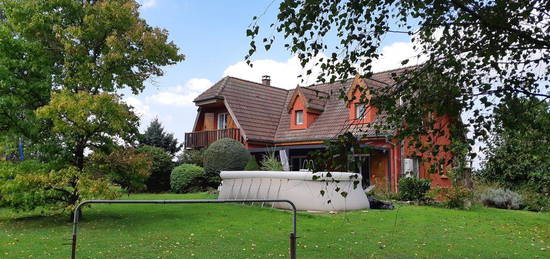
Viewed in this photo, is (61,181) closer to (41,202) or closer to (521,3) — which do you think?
(41,202)

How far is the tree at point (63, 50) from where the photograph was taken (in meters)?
12.8

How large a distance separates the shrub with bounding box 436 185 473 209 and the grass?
1288 millimetres

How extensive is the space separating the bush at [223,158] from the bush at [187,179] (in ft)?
1.55

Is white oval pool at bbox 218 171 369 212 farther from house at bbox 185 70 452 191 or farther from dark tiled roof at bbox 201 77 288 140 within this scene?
dark tiled roof at bbox 201 77 288 140

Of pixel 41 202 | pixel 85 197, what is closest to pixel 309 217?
pixel 85 197

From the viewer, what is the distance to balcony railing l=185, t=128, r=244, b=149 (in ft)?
88.3

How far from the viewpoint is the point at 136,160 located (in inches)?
514

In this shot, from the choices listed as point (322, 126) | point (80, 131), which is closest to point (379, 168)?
point (322, 126)

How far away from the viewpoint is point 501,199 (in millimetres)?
19797

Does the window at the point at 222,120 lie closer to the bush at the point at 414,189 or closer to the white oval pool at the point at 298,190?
the white oval pool at the point at 298,190

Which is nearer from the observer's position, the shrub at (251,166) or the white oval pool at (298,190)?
the white oval pool at (298,190)

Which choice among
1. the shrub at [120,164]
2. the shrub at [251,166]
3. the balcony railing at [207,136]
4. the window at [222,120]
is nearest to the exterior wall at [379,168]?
the shrub at [251,166]

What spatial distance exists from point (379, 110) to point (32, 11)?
11.4 meters

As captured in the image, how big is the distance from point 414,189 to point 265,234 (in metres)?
9.65
